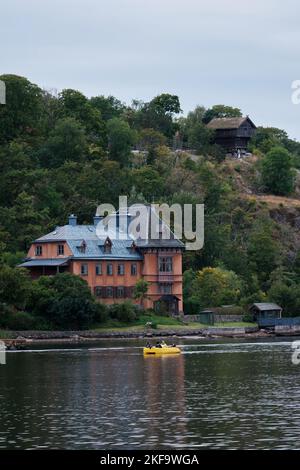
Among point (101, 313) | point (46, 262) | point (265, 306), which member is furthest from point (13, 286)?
point (265, 306)

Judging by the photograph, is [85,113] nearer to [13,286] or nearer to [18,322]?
[18,322]

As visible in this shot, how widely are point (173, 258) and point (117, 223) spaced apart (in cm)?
681

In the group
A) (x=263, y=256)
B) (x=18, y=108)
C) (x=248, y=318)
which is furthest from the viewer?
(x=18, y=108)

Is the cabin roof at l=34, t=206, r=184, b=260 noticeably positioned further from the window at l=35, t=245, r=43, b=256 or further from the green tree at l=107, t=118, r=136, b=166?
the green tree at l=107, t=118, r=136, b=166

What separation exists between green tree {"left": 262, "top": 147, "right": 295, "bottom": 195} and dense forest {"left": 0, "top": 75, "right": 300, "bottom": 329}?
184 mm

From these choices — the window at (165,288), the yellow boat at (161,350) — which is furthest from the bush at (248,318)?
the yellow boat at (161,350)

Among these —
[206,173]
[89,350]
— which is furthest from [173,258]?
[206,173]

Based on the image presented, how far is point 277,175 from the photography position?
190000 mm

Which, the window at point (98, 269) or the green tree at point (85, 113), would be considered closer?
the window at point (98, 269)

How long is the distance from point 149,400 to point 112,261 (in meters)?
65.9

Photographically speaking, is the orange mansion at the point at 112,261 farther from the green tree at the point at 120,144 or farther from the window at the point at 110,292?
the green tree at the point at 120,144

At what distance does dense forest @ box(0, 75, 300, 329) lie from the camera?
387ft

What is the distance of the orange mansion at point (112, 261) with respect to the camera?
416 ft

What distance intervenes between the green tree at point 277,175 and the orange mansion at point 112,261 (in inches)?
2358
